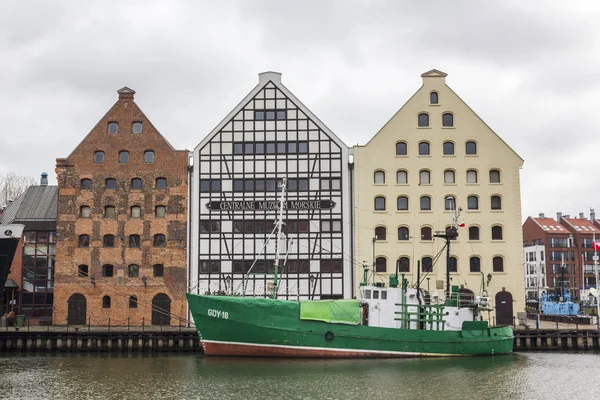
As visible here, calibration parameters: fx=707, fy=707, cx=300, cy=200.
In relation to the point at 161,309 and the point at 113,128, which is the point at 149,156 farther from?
the point at 161,309

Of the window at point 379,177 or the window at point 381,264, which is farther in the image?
the window at point 379,177

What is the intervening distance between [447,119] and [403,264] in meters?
10.8

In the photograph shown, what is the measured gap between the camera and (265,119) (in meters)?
49.7

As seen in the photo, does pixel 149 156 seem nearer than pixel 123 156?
Yes

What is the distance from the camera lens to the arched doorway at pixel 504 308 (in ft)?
159

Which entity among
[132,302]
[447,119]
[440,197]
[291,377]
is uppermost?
[447,119]

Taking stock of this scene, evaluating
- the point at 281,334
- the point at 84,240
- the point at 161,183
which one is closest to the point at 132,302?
the point at 84,240

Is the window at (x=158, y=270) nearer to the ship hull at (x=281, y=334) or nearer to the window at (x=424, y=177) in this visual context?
the ship hull at (x=281, y=334)

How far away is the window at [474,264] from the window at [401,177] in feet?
23.3

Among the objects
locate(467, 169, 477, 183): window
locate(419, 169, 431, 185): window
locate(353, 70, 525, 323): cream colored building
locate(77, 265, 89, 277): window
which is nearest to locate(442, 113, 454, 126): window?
locate(353, 70, 525, 323): cream colored building

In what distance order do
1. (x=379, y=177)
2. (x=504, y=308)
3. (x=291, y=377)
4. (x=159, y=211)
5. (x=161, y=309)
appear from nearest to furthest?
(x=291, y=377) → (x=161, y=309) → (x=504, y=308) → (x=159, y=211) → (x=379, y=177)

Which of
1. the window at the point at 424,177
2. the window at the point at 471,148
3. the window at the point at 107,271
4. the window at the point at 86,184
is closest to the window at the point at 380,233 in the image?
the window at the point at 424,177

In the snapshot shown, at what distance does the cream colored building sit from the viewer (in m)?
48.9

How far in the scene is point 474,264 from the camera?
49.2 m
